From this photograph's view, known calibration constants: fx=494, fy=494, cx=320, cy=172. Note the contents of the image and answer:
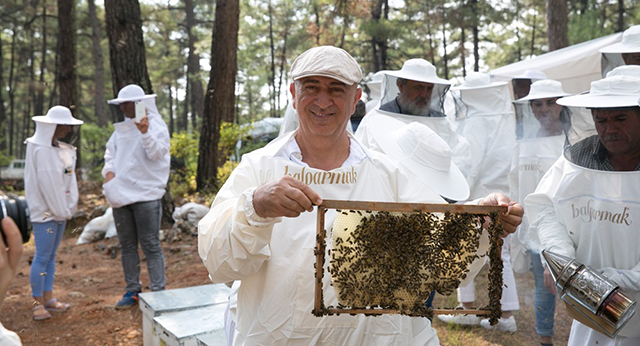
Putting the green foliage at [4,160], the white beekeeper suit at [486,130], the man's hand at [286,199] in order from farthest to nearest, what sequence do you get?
the green foliage at [4,160] < the white beekeeper suit at [486,130] < the man's hand at [286,199]

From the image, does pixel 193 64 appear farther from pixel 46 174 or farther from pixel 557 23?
pixel 46 174

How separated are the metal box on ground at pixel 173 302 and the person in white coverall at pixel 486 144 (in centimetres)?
249

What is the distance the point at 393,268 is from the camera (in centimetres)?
199

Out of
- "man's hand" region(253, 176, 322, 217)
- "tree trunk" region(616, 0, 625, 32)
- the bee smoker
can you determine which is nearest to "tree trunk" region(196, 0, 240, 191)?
the bee smoker

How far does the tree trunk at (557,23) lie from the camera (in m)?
10.5

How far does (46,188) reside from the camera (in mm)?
5281

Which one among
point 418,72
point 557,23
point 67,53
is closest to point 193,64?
point 67,53

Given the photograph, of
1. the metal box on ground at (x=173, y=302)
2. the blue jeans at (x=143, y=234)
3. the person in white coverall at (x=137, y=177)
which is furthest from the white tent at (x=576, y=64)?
the metal box on ground at (x=173, y=302)

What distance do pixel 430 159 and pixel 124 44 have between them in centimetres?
603

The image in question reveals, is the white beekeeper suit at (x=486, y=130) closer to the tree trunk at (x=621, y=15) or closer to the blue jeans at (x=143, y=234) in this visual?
the blue jeans at (x=143, y=234)

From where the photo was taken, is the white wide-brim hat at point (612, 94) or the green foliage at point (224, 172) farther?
the green foliage at point (224, 172)

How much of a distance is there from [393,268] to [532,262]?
3045mm

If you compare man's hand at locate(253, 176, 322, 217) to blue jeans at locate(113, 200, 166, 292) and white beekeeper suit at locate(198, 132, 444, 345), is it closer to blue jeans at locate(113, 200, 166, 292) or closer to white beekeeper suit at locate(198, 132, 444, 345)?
white beekeeper suit at locate(198, 132, 444, 345)

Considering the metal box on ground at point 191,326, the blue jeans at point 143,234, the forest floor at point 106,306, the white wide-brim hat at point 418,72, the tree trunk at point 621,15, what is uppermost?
the tree trunk at point 621,15
